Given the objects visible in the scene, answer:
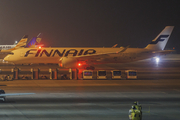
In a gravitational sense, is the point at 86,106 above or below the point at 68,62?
below

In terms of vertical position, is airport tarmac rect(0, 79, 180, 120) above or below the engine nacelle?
below

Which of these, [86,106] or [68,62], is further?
[68,62]

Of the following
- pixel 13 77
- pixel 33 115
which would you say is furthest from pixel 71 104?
pixel 13 77

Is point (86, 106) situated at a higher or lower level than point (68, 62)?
lower

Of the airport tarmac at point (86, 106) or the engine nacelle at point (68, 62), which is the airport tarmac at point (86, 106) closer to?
the airport tarmac at point (86, 106)

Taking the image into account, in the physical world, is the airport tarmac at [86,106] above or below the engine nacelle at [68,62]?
below

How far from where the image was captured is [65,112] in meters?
12.4

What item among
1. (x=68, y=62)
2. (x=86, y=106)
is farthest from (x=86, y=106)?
(x=68, y=62)

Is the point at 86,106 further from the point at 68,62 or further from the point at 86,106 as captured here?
the point at 68,62

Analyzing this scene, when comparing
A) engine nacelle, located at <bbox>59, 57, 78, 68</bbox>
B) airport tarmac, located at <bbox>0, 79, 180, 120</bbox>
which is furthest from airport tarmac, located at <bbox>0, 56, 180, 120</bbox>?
engine nacelle, located at <bbox>59, 57, 78, 68</bbox>

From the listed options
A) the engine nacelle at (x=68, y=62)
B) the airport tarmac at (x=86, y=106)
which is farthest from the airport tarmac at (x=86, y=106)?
the engine nacelle at (x=68, y=62)

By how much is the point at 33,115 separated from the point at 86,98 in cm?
526

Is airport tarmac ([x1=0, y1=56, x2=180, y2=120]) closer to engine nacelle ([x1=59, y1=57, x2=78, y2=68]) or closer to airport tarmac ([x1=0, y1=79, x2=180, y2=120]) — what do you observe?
airport tarmac ([x1=0, y1=79, x2=180, y2=120])

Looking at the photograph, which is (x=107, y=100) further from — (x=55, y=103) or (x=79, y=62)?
(x=79, y=62)
